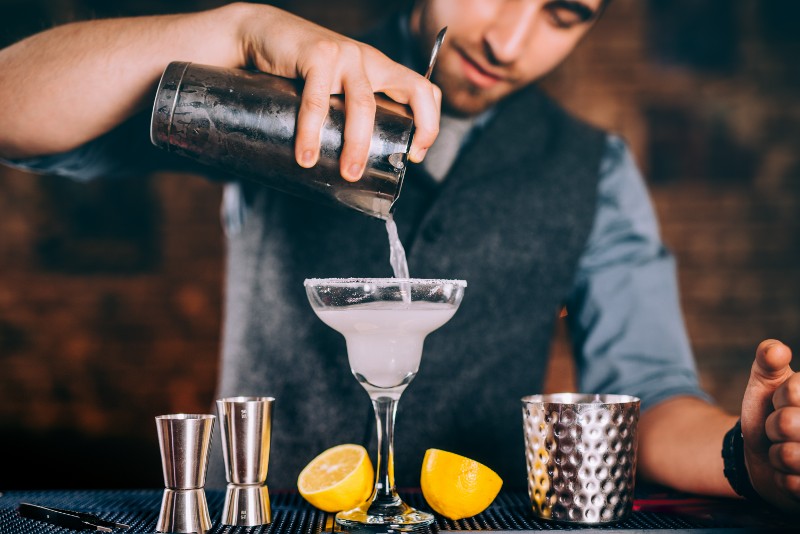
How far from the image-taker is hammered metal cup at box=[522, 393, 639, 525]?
3.39 feet

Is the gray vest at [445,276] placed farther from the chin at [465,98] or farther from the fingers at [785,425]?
the fingers at [785,425]

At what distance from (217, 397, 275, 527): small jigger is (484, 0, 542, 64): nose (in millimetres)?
936

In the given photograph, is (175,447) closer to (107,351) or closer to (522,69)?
(522,69)

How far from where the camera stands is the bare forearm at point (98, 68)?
1319 millimetres

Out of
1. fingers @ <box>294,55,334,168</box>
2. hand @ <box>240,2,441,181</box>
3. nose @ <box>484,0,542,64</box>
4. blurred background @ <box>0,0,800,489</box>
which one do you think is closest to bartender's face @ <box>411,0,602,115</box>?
nose @ <box>484,0,542,64</box>

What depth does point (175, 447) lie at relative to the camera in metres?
1.00

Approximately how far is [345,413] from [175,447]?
0.78 meters

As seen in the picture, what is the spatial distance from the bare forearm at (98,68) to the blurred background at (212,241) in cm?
248

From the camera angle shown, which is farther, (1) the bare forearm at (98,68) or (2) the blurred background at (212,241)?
(2) the blurred background at (212,241)

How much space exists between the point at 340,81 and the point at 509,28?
599mm

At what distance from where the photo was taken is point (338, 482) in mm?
1094

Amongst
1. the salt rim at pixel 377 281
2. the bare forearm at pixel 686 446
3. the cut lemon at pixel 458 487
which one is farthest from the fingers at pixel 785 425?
the salt rim at pixel 377 281

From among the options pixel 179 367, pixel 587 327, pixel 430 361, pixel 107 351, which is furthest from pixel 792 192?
pixel 107 351

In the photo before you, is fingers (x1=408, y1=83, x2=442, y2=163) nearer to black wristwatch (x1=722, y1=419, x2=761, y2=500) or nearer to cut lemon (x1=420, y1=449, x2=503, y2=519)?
cut lemon (x1=420, y1=449, x2=503, y2=519)
